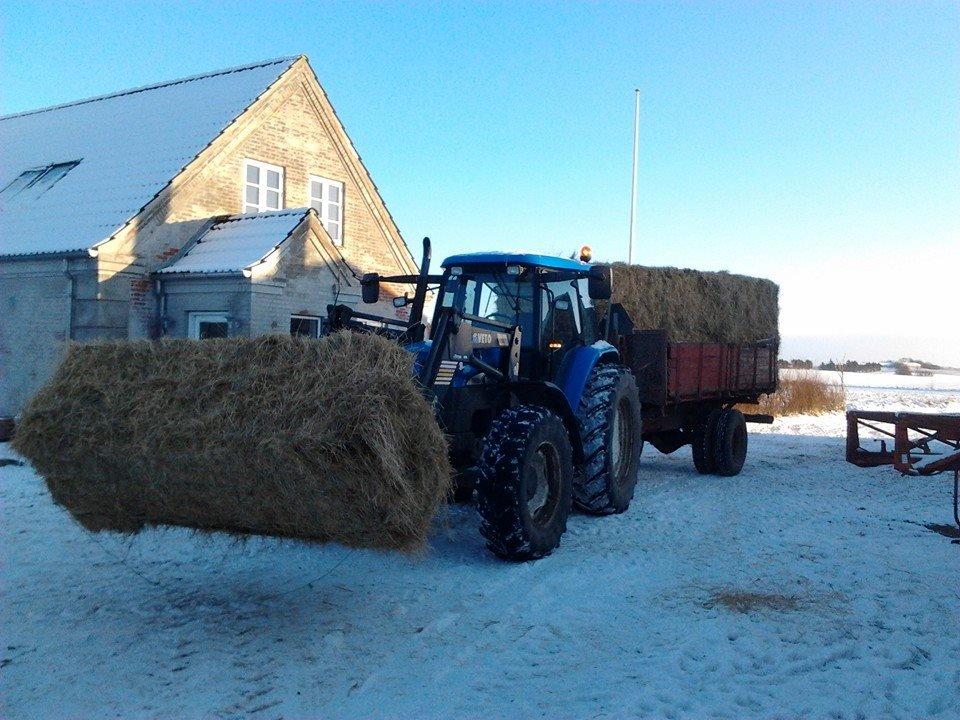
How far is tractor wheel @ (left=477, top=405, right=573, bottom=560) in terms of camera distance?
19.7ft

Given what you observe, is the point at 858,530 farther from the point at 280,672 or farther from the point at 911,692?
the point at 280,672

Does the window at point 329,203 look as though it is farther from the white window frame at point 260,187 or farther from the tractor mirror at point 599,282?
the tractor mirror at point 599,282

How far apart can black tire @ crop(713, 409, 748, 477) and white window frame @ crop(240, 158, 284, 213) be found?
A: 9.97 meters

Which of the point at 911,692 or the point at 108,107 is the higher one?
the point at 108,107

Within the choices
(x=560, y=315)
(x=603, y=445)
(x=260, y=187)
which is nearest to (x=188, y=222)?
(x=260, y=187)

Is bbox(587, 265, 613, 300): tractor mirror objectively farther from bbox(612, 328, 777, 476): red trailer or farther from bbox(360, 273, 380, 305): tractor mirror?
bbox(612, 328, 777, 476): red trailer

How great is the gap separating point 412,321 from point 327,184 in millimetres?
12056

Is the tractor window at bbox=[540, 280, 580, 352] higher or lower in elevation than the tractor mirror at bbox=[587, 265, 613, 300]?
lower

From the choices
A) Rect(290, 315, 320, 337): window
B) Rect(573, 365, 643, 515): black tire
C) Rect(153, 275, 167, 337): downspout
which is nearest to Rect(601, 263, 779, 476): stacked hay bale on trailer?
Rect(573, 365, 643, 515): black tire

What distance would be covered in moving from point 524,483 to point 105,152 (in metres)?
14.9

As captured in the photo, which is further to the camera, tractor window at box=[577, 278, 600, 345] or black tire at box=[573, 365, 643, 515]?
tractor window at box=[577, 278, 600, 345]

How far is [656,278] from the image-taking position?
42.8 feet

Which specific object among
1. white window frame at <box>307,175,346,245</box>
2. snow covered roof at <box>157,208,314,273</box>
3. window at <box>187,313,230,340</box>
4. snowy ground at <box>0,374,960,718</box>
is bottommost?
snowy ground at <box>0,374,960,718</box>

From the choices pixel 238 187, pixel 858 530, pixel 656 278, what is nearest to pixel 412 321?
pixel 858 530
